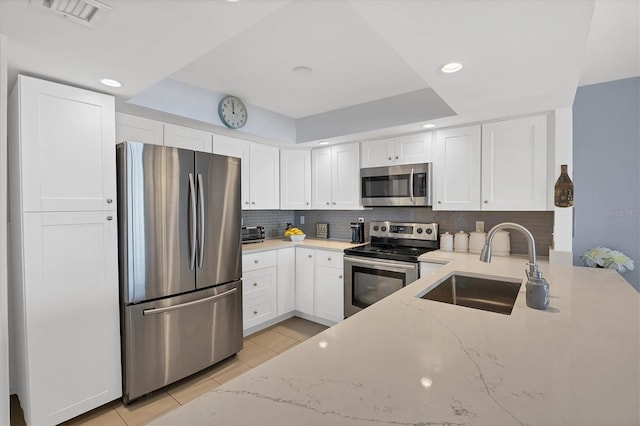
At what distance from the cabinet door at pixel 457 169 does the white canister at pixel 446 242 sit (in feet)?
1.06

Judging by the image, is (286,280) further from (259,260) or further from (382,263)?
(382,263)

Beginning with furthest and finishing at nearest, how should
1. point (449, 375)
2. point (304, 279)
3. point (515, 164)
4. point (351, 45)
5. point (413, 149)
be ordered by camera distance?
1. point (304, 279)
2. point (413, 149)
3. point (515, 164)
4. point (351, 45)
5. point (449, 375)

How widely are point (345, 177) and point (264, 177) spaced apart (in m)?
0.98

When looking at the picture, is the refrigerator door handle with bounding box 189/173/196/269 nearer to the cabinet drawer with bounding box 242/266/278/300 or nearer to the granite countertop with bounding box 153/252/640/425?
the cabinet drawer with bounding box 242/266/278/300

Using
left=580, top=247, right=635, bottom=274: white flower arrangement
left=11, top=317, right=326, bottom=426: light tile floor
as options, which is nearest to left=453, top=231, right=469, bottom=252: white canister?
left=580, top=247, right=635, bottom=274: white flower arrangement

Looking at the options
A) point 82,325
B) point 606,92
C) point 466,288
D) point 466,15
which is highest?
point 606,92

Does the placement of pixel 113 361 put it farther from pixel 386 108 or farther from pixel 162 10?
pixel 386 108

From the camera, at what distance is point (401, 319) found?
3.71ft

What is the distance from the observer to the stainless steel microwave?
3074 mm

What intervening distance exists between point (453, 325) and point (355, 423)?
64cm

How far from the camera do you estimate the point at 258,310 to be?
326 cm

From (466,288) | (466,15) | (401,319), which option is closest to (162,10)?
(466,15)

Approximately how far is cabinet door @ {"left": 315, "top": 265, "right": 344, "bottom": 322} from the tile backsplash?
2.63 ft

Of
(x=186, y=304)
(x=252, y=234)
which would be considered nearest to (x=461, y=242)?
(x=252, y=234)
